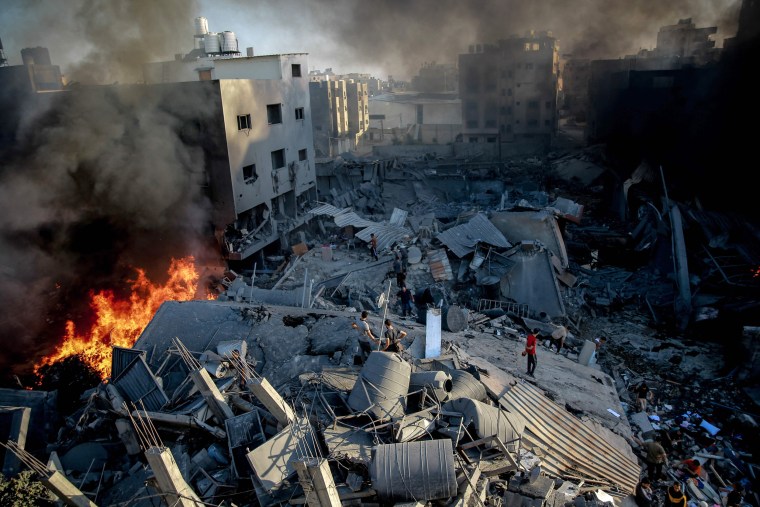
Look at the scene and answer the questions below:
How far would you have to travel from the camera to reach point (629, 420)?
9.38 metres

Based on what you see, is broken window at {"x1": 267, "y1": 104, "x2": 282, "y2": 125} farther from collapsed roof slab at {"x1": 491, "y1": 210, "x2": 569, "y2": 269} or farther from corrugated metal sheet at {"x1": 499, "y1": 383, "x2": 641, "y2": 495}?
corrugated metal sheet at {"x1": 499, "y1": 383, "x2": 641, "y2": 495}

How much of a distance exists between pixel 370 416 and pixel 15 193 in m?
13.7

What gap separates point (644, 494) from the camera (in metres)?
7.07

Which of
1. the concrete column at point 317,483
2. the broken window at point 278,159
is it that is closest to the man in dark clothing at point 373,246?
the broken window at point 278,159

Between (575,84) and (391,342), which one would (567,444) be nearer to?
(391,342)

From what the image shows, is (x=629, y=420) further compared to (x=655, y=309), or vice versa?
(x=655, y=309)

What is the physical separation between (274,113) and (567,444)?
16.8m

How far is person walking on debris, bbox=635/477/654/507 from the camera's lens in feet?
23.1

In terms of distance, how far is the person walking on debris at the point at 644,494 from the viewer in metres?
7.03

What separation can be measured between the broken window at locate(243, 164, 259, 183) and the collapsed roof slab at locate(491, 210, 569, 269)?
28.5 ft

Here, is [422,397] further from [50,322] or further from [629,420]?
[50,322]

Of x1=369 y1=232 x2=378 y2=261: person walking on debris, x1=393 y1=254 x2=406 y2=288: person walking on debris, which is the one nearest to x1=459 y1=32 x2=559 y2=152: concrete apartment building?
x1=369 y1=232 x2=378 y2=261: person walking on debris

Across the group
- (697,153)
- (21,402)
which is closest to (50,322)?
(21,402)

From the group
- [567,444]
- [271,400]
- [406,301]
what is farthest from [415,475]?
[406,301]
